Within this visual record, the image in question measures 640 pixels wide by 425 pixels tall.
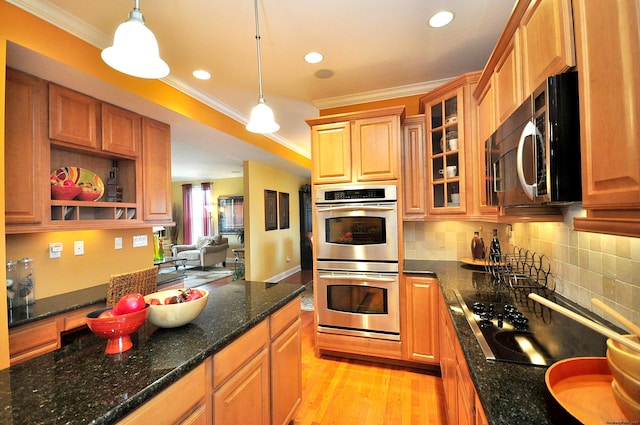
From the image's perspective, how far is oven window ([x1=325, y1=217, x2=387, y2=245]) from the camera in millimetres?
2631

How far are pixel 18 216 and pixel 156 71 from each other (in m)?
1.48

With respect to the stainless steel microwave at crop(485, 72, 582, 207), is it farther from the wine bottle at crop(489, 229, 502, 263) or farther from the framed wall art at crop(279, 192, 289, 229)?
the framed wall art at crop(279, 192, 289, 229)

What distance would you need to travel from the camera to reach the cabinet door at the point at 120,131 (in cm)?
241

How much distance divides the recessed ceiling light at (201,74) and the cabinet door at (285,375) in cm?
233

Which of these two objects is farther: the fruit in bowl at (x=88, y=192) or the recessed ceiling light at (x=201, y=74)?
the recessed ceiling light at (x=201, y=74)

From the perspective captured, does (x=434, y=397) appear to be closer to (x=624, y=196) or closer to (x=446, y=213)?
(x=446, y=213)

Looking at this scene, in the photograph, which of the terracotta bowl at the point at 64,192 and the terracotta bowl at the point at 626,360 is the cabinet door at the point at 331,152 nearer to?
the terracotta bowl at the point at 64,192

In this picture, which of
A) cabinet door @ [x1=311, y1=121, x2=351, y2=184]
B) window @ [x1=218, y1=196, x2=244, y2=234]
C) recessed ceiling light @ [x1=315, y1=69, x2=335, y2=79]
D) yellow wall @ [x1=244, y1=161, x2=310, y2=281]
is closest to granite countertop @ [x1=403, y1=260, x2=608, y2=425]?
cabinet door @ [x1=311, y1=121, x2=351, y2=184]

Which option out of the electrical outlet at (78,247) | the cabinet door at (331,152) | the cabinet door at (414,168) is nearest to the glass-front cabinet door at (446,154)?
the cabinet door at (414,168)

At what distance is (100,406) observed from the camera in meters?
0.77

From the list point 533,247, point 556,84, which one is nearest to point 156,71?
point 556,84

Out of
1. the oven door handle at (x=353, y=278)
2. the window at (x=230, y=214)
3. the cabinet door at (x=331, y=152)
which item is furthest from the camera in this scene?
the window at (x=230, y=214)

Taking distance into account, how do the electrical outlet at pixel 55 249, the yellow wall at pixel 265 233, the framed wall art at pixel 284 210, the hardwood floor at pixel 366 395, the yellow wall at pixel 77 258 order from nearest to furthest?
the hardwood floor at pixel 366 395, the yellow wall at pixel 77 258, the electrical outlet at pixel 55 249, the yellow wall at pixel 265 233, the framed wall art at pixel 284 210

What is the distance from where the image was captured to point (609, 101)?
29.7 inches
